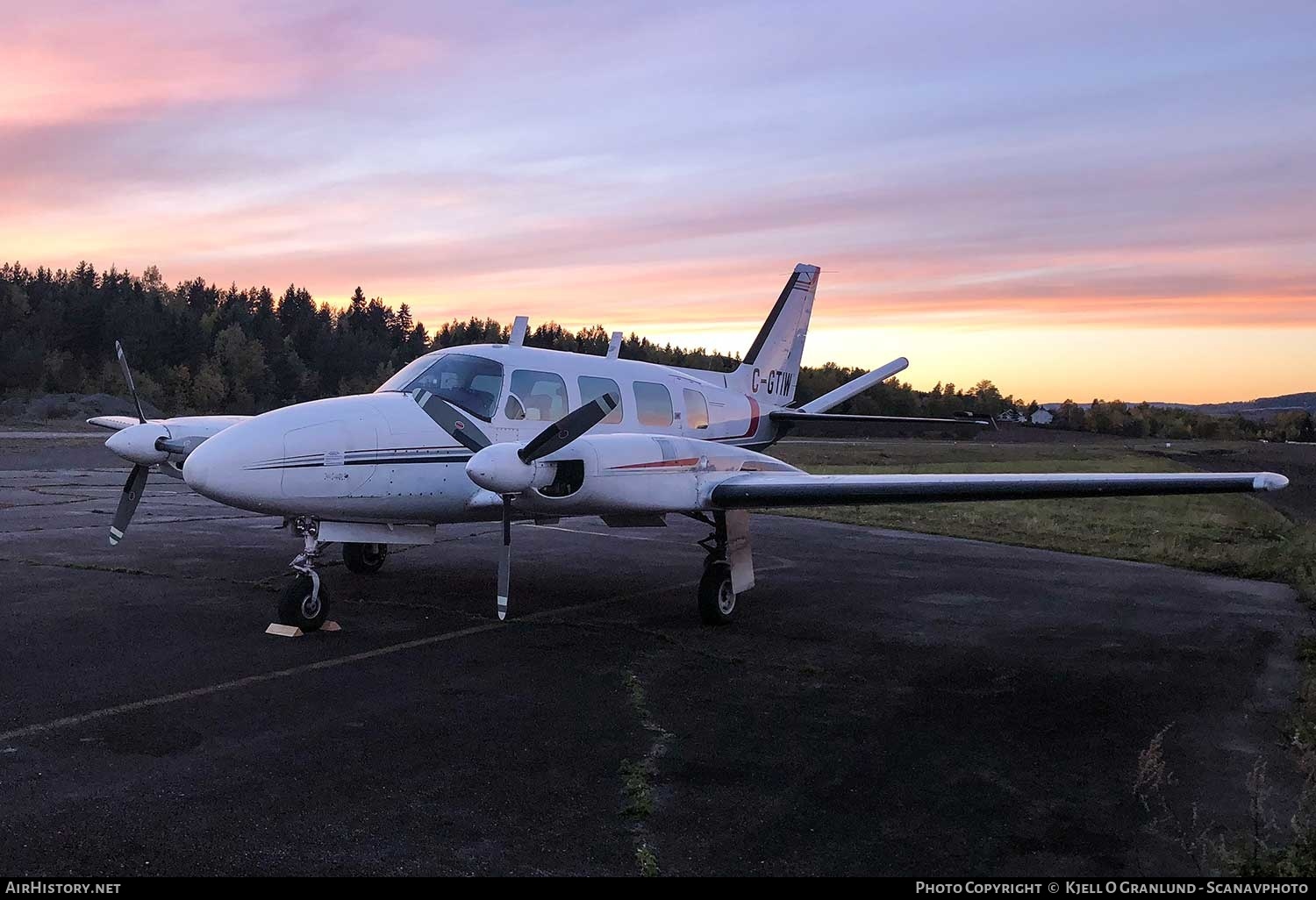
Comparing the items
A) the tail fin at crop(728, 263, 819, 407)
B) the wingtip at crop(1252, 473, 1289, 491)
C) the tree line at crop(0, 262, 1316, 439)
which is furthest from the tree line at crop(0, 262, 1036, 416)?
the wingtip at crop(1252, 473, 1289, 491)

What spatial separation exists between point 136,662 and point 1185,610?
12.3 metres

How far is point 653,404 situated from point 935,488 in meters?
4.29

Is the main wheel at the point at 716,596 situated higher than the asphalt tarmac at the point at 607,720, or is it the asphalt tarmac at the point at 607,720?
the main wheel at the point at 716,596

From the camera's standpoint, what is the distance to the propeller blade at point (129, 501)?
11203mm

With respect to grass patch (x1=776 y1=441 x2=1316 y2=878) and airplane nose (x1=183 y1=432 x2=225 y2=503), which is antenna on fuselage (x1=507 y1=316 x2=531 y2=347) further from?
grass patch (x1=776 y1=441 x2=1316 y2=878)

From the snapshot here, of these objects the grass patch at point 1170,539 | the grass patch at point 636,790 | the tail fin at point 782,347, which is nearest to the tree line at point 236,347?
the grass patch at point 1170,539

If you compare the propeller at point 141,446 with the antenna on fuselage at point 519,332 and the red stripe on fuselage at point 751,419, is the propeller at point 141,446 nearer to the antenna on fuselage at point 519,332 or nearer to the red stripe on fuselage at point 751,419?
the antenna on fuselage at point 519,332

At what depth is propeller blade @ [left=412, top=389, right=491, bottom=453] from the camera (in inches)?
390

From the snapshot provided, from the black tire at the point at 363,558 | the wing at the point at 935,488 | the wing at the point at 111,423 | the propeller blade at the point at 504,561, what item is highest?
the wing at the point at 111,423

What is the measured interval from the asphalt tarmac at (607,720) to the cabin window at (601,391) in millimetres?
2312

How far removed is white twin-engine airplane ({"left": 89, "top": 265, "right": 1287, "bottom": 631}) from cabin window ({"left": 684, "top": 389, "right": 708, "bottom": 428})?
3.43 ft

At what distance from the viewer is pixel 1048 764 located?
6.50 m

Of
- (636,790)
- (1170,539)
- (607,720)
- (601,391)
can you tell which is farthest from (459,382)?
(1170,539)

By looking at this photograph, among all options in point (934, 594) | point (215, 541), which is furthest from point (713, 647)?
point (215, 541)
